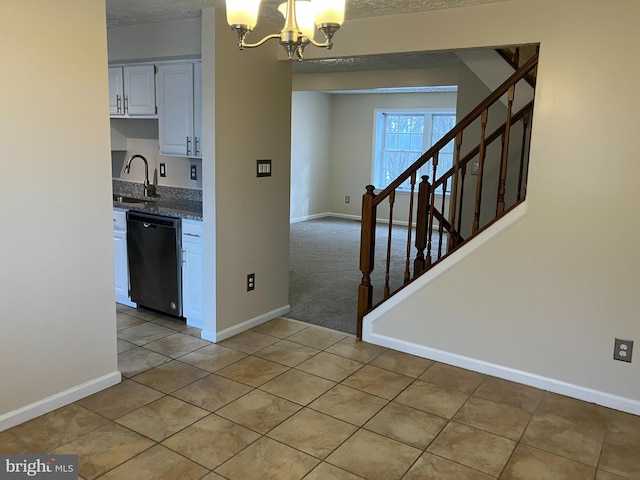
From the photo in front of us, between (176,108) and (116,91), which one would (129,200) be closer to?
(116,91)

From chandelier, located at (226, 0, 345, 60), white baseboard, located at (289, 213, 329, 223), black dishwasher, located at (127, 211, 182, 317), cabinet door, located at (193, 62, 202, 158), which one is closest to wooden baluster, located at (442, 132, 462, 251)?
chandelier, located at (226, 0, 345, 60)

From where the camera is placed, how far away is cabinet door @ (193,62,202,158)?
394cm

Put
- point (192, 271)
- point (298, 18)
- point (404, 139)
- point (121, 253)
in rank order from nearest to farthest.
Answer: point (298, 18) → point (192, 271) → point (121, 253) → point (404, 139)

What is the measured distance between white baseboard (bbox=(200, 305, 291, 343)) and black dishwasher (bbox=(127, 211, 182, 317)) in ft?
1.45

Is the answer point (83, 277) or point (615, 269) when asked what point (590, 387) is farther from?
point (83, 277)

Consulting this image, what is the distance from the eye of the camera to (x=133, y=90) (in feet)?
14.5

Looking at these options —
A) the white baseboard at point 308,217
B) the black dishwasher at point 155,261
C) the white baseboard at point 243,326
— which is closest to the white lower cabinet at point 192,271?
the black dishwasher at point 155,261

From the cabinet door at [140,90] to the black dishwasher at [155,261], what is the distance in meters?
0.89

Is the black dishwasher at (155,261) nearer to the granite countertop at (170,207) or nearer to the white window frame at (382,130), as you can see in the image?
the granite countertop at (170,207)

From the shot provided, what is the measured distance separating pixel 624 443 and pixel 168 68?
3910 mm

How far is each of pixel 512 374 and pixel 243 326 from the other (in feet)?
6.56

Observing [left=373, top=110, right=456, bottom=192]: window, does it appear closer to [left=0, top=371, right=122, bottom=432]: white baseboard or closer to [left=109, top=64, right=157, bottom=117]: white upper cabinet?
[left=109, top=64, right=157, bottom=117]: white upper cabinet

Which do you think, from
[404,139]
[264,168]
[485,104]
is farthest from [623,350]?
[404,139]

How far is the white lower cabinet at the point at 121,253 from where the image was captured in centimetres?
438
